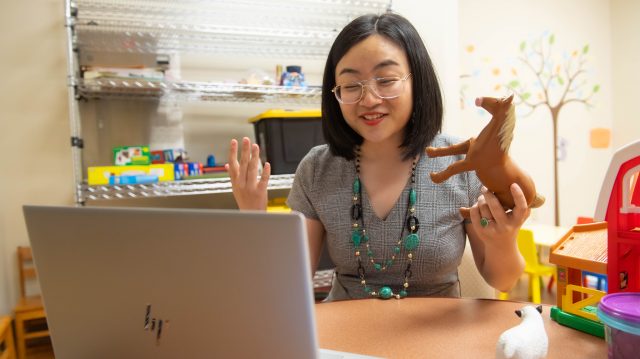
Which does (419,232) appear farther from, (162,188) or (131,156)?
(131,156)

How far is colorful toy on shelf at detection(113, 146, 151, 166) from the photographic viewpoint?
196 cm

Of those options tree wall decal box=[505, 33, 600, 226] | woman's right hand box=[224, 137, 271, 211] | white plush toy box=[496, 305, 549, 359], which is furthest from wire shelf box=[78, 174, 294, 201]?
tree wall decal box=[505, 33, 600, 226]

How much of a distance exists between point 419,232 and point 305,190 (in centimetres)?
34

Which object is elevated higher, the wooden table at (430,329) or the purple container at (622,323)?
the purple container at (622,323)

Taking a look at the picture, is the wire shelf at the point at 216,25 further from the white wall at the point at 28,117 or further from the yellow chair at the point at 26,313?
the yellow chair at the point at 26,313

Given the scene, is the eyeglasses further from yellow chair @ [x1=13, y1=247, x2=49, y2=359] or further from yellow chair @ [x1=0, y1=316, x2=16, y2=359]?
yellow chair @ [x1=0, y1=316, x2=16, y2=359]

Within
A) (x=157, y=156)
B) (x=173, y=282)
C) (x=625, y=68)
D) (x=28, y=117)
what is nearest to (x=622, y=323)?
(x=173, y=282)

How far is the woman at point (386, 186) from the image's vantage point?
1044 mm

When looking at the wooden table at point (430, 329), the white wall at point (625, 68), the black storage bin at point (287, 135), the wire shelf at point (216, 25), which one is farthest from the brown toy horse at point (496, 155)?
the white wall at point (625, 68)

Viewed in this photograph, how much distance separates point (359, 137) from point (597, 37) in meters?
3.26

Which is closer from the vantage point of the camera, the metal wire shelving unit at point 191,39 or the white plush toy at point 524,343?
→ the white plush toy at point 524,343

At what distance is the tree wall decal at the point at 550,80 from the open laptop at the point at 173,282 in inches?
130

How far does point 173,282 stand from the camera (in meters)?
0.52

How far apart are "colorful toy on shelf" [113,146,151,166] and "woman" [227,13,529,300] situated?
104cm
